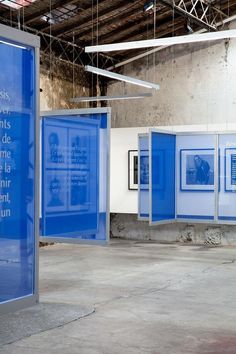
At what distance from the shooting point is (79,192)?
9.60 m

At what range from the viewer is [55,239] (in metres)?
9.79

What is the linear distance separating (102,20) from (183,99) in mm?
3235

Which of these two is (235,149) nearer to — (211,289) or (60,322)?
(211,289)

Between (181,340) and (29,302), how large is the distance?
203 cm

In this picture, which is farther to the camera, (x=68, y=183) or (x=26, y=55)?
(x=68, y=183)

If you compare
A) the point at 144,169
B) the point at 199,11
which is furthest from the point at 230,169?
the point at 199,11

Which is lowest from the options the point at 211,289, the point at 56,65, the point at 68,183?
the point at 211,289

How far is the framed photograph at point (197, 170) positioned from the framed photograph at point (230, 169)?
35 cm

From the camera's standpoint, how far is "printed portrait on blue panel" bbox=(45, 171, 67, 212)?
9734 millimetres

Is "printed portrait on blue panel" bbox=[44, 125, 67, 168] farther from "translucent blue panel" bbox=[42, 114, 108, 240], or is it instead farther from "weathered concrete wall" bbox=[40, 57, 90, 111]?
"weathered concrete wall" bbox=[40, 57, 90, 111]

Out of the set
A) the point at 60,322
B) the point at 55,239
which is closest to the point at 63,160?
the point at 55,239

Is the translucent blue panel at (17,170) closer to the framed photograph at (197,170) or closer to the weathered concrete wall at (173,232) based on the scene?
the framed photograph at (197,170)

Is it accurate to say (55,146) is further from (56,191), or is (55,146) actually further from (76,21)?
(76,21)

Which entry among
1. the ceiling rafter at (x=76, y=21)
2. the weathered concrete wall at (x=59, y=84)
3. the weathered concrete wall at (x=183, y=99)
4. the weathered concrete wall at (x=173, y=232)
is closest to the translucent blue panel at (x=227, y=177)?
the weathered concrete wall at (x=183, y=99)
